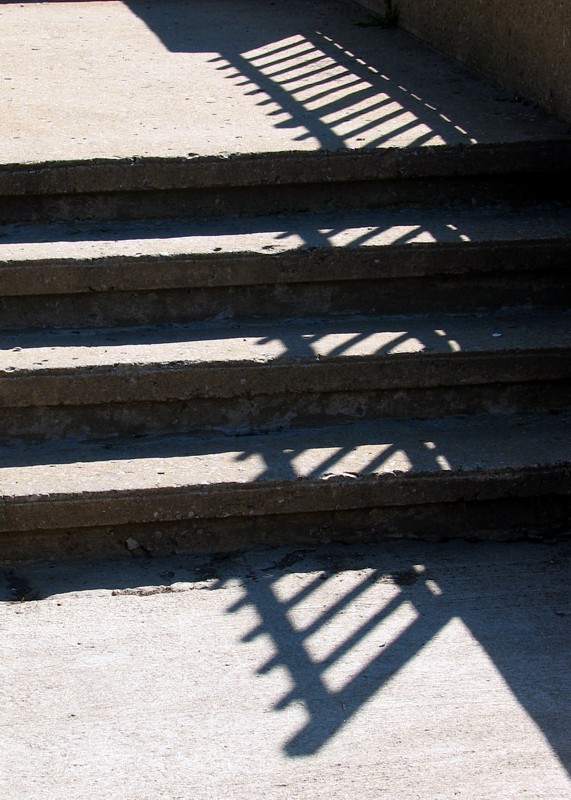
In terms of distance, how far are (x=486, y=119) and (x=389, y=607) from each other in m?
2.47

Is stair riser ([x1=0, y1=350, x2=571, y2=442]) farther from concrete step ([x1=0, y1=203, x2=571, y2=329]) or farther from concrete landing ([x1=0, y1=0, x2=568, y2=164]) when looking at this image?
concrete landing ([x1=0, y1=0, x2=568, y2=164])

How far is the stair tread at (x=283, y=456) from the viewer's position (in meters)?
3.36

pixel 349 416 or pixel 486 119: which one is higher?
pixel 486 119

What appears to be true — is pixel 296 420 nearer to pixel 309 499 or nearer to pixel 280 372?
pixel 280 372

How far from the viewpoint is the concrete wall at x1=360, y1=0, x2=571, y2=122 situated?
472cm

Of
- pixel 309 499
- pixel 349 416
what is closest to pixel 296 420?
pixel 349 416

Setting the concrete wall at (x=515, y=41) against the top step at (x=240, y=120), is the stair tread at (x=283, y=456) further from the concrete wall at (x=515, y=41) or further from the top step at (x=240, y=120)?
the concrete wall at (x=515, y=41)

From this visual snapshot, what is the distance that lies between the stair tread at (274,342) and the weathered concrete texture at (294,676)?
0.65 m

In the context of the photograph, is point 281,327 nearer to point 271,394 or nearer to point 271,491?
point 271,394

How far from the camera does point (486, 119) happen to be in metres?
4.77

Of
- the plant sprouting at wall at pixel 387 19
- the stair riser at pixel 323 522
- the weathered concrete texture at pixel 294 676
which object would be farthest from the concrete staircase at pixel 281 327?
the plant sprouting at wall at pixel 387 19

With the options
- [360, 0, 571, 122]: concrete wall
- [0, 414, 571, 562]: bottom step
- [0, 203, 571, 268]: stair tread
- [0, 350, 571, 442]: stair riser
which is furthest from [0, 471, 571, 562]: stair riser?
[360, 0, 571, 122]: concrete wall

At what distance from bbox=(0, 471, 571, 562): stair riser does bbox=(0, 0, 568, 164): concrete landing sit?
5.10ft

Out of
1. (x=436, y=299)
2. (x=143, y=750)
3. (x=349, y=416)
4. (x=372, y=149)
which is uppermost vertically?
(x=372, y=149)
